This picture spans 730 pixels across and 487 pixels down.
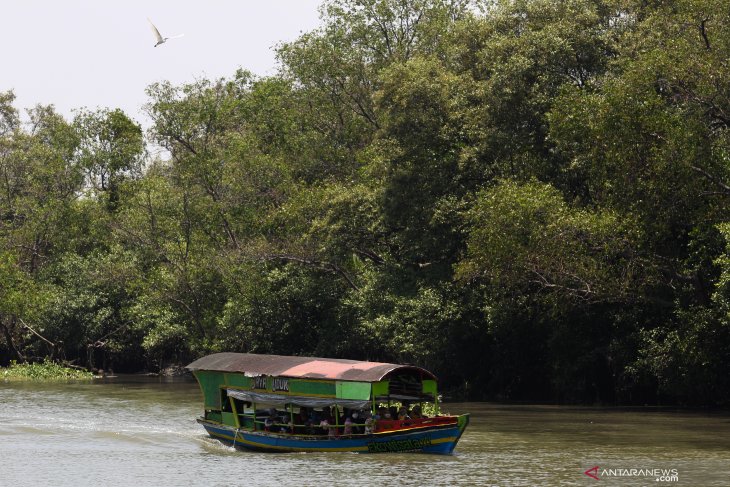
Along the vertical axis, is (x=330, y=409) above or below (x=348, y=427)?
above

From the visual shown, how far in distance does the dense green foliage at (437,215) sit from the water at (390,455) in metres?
3.81

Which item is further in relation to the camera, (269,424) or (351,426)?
(269,424)

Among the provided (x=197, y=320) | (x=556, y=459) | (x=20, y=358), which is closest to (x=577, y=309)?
(x=556, y=459)

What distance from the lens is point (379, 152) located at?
47.0m

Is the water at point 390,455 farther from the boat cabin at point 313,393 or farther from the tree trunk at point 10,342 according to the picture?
the tree trunk at point 10,342

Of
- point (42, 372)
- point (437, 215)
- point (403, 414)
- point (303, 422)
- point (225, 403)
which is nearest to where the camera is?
point (403, 414)

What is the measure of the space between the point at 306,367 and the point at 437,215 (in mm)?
15295

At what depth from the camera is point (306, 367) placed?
94.3 feet

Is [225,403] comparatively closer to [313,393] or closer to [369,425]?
[313,393]

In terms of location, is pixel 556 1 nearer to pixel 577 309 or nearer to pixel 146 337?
pixel 577 309

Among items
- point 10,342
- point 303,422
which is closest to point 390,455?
point 303,422

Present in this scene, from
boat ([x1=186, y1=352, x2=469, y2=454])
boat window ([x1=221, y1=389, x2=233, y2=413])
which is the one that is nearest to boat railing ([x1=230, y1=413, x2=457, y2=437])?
boat ([x1=186, y1=352, x2=469, y2=454])

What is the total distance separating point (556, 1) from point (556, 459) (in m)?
21.7
